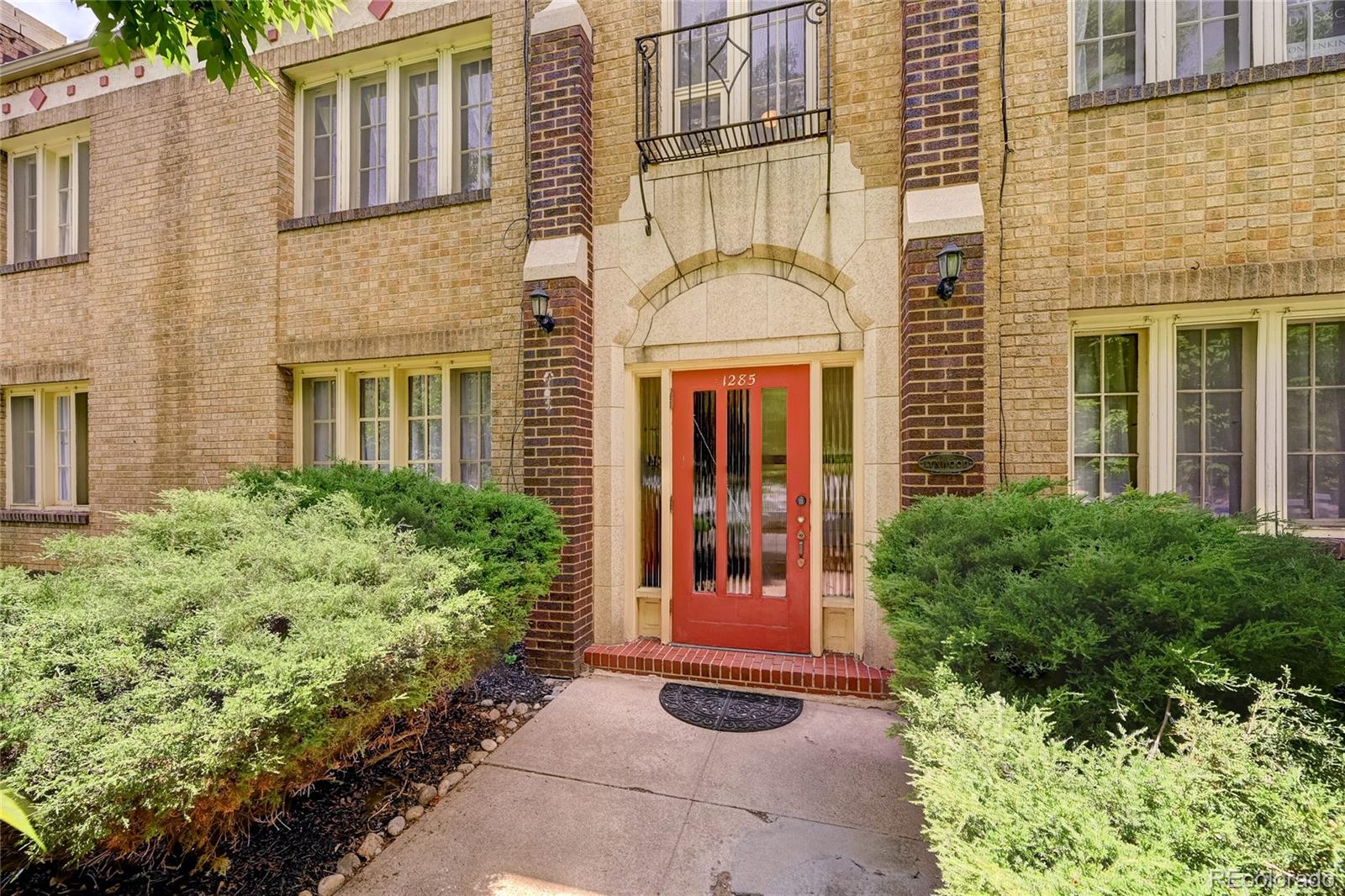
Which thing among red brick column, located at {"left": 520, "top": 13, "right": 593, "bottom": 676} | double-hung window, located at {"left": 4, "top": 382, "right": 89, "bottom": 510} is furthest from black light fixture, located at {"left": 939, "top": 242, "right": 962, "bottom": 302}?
double-hung window, located at {"left": 4, "top": 382, "right": 89, "bottom": 510}

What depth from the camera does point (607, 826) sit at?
8.87 feet

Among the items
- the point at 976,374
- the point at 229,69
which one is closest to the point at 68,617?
the point at 229,69

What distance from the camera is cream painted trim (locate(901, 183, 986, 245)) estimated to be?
12.5 ft

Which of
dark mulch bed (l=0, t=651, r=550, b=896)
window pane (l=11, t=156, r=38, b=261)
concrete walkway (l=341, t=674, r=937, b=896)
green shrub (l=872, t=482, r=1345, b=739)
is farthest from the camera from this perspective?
window pane (l=11, t=156, r=38, b=261)

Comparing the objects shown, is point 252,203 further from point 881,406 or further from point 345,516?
point 881,406

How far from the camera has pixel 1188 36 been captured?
3939 millimetres

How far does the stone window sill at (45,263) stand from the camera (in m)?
6.35

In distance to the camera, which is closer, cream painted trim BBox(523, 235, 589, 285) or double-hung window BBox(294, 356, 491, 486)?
cream painted trim BBox(523, 235, 589, 285)

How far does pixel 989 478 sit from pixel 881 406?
0.89m

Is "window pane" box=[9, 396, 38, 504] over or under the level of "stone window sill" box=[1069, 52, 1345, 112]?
under

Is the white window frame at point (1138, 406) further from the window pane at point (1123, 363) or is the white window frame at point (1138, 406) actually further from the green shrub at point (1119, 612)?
the green shrub at point (1119, 612)

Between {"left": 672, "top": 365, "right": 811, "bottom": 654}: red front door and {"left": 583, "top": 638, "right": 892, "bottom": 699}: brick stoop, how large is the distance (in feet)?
0.61

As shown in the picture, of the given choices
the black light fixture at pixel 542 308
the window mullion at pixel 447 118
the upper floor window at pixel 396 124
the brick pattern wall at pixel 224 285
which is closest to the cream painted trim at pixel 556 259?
the black light fixture at pixel 542 308

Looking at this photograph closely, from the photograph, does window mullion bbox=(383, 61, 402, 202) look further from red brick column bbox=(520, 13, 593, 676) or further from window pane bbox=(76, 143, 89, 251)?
window pane bbox=(76, 143, 89, 251)
